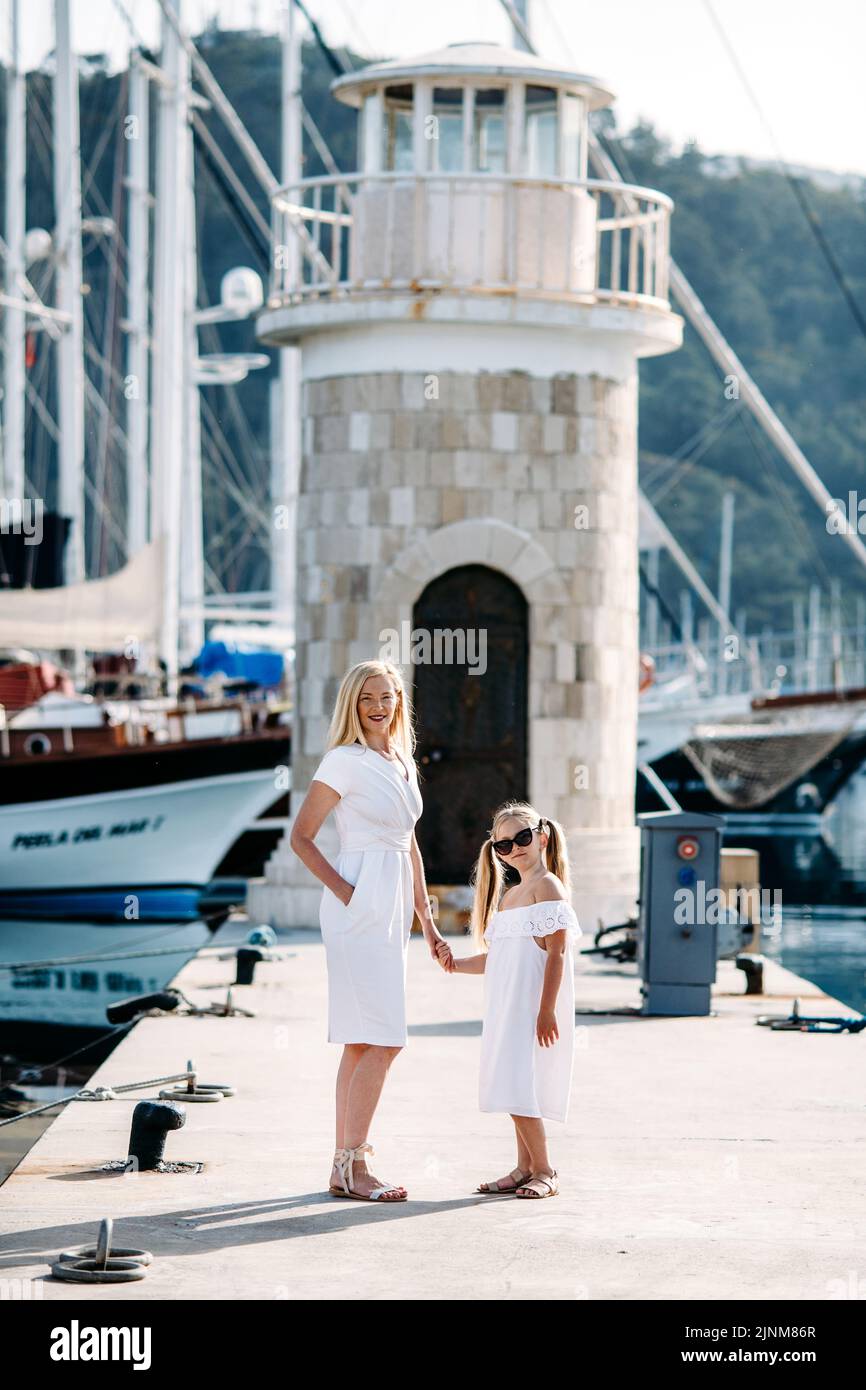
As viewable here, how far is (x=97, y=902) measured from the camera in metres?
32.7

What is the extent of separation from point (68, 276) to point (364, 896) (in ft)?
98.3

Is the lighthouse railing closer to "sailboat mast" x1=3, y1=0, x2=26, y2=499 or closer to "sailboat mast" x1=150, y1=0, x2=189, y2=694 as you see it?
"sailboat mast" x1=150, y1=0, x2=189, y2=694

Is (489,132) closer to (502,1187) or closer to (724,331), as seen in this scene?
(502,1187)

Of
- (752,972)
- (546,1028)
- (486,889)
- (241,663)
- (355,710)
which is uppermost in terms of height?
(241,663)

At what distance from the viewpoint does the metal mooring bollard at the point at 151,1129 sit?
28.1ft

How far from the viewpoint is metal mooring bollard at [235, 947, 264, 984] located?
1436cm

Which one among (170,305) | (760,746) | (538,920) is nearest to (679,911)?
(538,920)

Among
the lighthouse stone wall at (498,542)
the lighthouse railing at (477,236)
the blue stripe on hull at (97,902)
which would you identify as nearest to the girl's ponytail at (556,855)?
the lighthouse stone wall at (498,542)

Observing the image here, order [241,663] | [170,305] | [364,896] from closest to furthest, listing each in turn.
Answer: [364,896], [241,663], [170,305]

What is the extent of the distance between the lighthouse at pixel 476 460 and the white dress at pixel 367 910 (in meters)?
9.51

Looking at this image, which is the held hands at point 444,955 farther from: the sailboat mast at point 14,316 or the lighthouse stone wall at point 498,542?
the sailboat mast at point 14,316

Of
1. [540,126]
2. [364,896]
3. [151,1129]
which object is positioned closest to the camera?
[364,896]

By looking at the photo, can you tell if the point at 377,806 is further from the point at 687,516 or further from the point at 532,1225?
the point at 687,516
